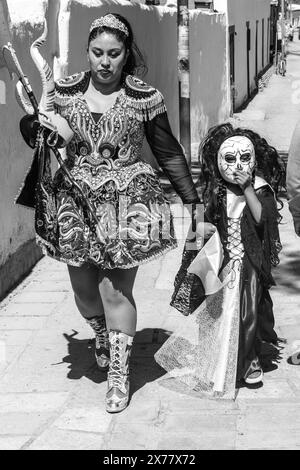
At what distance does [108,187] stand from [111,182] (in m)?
0.03

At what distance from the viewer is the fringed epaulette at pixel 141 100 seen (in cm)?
465

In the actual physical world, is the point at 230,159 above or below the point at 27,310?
above

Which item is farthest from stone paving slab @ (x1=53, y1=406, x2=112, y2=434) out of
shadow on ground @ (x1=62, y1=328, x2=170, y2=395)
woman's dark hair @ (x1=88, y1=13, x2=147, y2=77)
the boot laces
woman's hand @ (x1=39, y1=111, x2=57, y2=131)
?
woman's dark hair @ (x1=88, y1=13, x2=147, y2=77)

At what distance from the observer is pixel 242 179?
15.7 feet

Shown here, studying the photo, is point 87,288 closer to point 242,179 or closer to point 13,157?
point 242,179

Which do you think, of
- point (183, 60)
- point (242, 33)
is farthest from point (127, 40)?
point (242, 33)

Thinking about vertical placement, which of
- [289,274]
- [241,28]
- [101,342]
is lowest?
[289,274]

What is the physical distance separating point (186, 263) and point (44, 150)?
3.27 ft

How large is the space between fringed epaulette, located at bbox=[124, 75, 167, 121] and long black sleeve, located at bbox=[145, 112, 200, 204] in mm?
62

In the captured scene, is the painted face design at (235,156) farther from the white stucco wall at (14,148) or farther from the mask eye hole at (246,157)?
the white stucco wall at (14,148)

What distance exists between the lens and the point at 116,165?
463 centimetres

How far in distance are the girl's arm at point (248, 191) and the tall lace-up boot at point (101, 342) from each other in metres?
1.00

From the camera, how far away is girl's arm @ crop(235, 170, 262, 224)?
478cm

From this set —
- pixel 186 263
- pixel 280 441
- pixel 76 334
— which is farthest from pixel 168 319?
pixel 280 441
